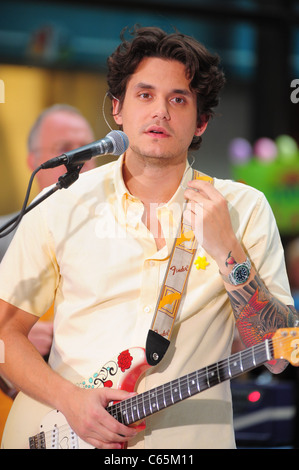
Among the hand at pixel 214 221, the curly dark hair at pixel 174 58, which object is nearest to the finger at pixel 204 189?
the hand at pixel 214 221

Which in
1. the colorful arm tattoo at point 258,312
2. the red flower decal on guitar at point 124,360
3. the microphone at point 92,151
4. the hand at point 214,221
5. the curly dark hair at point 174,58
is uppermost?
the curly dark hair at point 174,58

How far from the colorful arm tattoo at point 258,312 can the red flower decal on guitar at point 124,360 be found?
1.13 ft

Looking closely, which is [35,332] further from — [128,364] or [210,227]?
[210,227]

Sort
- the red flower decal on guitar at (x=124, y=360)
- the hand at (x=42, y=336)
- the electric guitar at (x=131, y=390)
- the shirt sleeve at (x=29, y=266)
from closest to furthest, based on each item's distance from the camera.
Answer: the electric guitar at (x=131, y=390), the red flower decal on guitar at (x=124, y=360), the shirt sleeve at (x=29, y=266), the hand at (x=42, y=336)

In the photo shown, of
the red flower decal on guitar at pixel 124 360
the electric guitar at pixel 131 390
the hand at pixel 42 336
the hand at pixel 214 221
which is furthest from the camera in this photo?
the hand at pixel 42 336

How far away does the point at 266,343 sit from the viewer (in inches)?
67.0

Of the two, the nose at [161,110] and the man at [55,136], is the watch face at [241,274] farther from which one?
the man at [55,136]

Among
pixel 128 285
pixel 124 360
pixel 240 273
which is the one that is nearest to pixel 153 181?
pixel 128 285

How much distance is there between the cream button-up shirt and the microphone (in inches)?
12.6

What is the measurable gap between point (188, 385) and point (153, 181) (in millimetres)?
664

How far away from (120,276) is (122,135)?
0.46 meters

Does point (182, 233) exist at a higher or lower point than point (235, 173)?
higher

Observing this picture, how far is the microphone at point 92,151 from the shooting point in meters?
1.72
